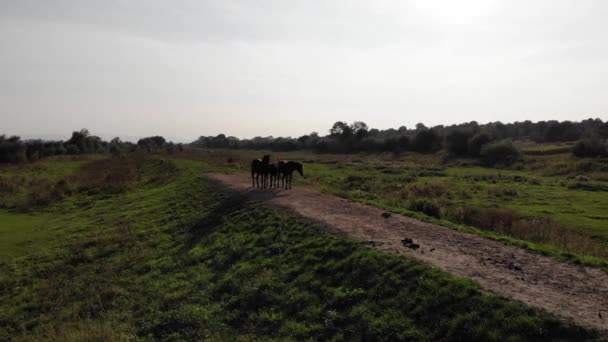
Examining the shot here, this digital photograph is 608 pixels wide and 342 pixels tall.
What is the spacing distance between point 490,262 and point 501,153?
5586cm

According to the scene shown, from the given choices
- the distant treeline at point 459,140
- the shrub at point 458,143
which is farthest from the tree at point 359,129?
the shrub at point 458,143

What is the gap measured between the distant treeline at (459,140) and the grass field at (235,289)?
2193 inches

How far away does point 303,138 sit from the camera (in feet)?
442

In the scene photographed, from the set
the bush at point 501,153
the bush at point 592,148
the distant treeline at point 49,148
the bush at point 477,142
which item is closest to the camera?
the bush at point 592,148

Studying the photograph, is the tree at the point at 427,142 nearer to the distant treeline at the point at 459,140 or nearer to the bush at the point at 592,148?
the distant treeline at the point at 459,140

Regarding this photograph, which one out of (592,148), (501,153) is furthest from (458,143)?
(592,148)

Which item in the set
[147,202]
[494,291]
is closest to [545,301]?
[494,291]

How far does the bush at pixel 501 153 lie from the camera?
5838cm

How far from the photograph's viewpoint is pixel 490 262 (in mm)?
10688

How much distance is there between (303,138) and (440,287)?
415ft

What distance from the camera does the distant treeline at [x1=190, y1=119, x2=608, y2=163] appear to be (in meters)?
61.1

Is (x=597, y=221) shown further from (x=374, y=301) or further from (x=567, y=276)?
(x=374, y=301)

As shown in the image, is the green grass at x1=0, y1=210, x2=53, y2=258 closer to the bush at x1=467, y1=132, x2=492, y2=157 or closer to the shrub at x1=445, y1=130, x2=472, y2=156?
the bush at x1=467, y1=132, x2=492, y2=157

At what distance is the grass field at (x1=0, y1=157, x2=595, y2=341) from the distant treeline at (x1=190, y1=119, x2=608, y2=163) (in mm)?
55695
